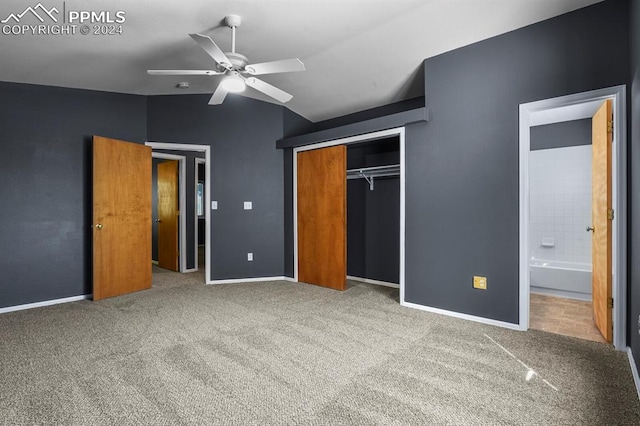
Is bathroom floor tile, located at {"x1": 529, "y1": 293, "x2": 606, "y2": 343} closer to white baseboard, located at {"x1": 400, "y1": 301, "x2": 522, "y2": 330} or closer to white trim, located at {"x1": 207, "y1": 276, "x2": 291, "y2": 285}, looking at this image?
white baseboard, located at {"x1": 400, "y1": 301, "x2": 522, "y2": 330}

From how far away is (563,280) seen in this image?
409 centimetres

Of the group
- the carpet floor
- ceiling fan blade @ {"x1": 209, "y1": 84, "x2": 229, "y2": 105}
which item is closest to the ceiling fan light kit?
ceiling fan blade @ {"x1": 209, "y1": 84, "x2": 229, "y2": 105}

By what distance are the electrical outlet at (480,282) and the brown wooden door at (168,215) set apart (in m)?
4.76

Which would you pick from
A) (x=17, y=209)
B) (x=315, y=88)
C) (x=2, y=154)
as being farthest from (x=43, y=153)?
(x=315, y=88)

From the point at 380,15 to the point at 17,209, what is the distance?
430 cm

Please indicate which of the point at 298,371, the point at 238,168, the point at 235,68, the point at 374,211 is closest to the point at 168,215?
the point at 238,168

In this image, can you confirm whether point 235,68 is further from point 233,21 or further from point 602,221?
point 602,221

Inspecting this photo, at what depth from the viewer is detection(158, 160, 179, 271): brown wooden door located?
575 cm

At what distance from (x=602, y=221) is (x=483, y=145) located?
1158mm

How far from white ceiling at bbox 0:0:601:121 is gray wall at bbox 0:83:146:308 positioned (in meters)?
0.25

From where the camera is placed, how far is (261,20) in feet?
9.20

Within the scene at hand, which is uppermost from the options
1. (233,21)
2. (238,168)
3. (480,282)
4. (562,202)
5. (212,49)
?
(233,21)

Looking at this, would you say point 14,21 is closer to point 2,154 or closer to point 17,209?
point 2,154

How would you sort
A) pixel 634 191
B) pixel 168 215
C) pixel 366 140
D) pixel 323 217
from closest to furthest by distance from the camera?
1. pixel 634 191
2. pixel 366 140
3. pixel 323 217
4. pixel 168 215
